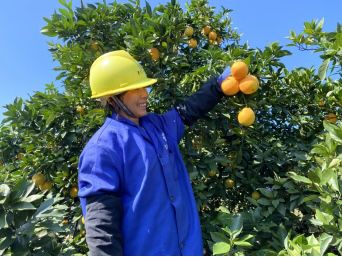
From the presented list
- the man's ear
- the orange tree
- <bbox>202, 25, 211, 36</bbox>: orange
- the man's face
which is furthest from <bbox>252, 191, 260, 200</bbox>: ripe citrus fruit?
<bbox>202, 25, 211, 36</bbox>: orange

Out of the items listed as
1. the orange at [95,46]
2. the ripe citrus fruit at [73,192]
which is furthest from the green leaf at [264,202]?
the orange at [95,46]

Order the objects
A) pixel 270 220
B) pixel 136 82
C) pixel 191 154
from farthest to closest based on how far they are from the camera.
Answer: pixel 191 154 → pixel 270 220 → pixel 136 82

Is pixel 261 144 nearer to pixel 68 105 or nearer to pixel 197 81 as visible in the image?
pixel 197 81

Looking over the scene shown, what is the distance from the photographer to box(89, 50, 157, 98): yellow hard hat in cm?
179

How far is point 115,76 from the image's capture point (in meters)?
1.80

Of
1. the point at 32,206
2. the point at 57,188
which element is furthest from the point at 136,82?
the point at 57,188

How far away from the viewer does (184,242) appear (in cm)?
165

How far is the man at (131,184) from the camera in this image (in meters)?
1.49

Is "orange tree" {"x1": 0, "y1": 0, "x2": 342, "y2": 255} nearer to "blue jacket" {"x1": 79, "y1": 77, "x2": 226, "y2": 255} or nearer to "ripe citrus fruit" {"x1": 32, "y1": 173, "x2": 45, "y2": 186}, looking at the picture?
"ripe citrus fruit" {"x1": 32, "y1": 173, "x2": 45, "y2": 186}

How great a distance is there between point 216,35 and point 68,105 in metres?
1.60

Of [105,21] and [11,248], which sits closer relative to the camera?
[11,248]

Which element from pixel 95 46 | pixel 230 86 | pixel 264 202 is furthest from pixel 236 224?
pixel 95 46

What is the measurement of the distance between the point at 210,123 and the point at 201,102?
35 cm

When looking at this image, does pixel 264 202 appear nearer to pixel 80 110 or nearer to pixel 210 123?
pixel 210 123
